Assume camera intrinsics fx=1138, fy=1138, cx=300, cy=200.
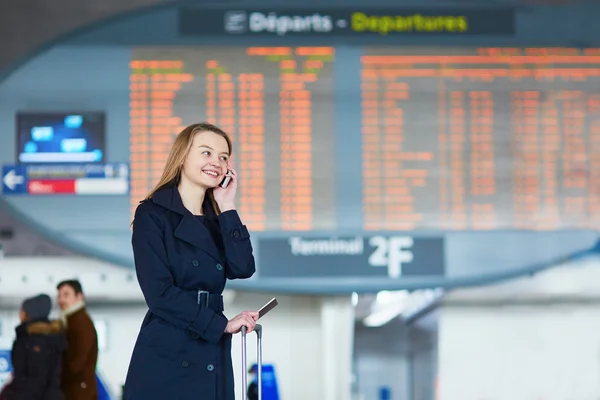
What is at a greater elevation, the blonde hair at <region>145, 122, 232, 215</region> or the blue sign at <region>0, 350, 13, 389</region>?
the blonde hair at <region>145, 122, 232, 215</region>

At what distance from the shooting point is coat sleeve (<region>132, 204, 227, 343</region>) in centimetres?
191

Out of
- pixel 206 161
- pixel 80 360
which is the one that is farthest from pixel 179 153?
pixel 80 360

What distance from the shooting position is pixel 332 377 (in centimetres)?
482

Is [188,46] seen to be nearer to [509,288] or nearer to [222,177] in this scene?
[509,288]

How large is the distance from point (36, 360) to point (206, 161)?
6.54 ft

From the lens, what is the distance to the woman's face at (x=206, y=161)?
1995 millimetres

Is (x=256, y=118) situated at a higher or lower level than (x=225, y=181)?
higher

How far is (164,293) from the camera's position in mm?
1913

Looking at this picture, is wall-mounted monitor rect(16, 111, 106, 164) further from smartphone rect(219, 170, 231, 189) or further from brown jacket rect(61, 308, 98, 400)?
smartphone rect(219, 170, 231, 189)

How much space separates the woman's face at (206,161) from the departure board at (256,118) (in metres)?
2.61

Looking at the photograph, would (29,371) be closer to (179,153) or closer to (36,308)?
(36,308)

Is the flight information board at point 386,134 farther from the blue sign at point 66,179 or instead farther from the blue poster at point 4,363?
the blue poster at point 4,363

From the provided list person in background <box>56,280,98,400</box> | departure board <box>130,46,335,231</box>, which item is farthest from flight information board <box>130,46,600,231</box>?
person in background <box>56,280,98,400</box>

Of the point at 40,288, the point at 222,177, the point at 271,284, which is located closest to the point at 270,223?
the point at 271,284
